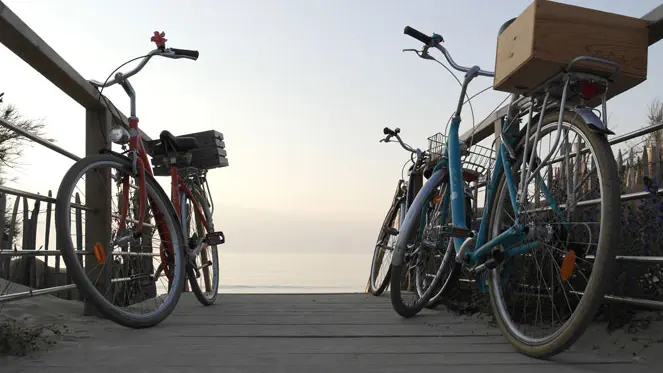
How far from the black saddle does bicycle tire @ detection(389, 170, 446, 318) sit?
4.21ft

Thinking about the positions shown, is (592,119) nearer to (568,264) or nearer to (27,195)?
(568,264)

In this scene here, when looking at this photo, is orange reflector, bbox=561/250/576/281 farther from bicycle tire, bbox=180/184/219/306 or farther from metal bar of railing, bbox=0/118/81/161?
bicycle tire, bbox=180/184/219/306

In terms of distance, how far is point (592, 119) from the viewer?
1.64 metres

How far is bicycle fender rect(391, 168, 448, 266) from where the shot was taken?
267 centimetres

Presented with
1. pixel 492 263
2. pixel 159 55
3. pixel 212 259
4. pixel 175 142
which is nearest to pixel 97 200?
pixel 175 142

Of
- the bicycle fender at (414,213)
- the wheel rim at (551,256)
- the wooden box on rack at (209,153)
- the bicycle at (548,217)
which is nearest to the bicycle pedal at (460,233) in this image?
the bicycle at (548,217)

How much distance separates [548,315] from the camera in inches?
84.7

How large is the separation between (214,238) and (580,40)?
2.42m

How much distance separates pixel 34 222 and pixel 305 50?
13.5 ft

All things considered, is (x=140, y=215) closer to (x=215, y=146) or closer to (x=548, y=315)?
(x=215, y=146)

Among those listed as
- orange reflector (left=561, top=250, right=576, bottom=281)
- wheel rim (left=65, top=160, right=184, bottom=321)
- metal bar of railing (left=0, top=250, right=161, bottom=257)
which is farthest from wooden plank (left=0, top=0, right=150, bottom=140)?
orange reflector (left=561, top=250, right=576, bottom=281)

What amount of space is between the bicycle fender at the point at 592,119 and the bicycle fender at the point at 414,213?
105 cm

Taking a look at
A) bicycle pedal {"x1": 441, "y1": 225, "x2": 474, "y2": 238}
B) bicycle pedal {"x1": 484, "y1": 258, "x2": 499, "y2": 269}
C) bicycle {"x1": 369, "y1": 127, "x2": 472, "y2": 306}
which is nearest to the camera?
bicycle pedal {"x1": 484, "y1": 258, "x2": 499, "y2": 269}

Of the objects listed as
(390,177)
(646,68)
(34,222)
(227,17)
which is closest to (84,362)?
(34,222)
